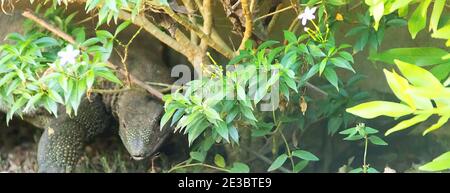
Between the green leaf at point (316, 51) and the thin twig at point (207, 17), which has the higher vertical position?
the thin twig at point (207, 17)

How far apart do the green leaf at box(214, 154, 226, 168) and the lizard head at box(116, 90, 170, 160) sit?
0.73 ft

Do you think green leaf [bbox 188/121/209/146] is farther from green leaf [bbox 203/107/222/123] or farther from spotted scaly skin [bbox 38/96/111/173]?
spotted scaly skin [bbox 38/96/111/173]

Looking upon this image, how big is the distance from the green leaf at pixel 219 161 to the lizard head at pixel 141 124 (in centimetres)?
22

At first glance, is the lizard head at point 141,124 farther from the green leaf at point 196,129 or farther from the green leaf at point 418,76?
the green leaf at point 418,76

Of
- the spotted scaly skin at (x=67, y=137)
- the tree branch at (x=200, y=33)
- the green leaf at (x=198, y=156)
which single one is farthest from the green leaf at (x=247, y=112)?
the spotted scaly skin at (x=67, y=137)

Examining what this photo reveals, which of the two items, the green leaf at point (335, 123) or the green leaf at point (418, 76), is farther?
the green leaf at point (335, 123)

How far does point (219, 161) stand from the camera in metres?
2.45

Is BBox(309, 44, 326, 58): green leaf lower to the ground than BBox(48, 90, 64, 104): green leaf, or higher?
higher

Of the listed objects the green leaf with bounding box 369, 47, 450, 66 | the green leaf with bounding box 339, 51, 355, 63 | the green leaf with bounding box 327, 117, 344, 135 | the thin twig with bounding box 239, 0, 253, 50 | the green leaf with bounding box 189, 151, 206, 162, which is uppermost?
the thin twig with bounding box 239, 0, 253, 50

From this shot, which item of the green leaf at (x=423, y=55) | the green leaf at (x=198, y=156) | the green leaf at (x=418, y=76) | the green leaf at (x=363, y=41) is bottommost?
the green leaf at (x=198, y=156)

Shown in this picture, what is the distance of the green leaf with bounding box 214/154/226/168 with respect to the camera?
7.97 ft

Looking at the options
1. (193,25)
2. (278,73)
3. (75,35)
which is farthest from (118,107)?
(278,73)

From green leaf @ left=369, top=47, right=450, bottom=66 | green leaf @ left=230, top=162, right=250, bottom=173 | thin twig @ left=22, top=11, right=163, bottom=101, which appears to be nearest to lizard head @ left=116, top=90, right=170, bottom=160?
thin twig @ left=22, top=11, right=163, bottom=101

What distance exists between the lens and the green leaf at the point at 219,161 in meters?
2.43
